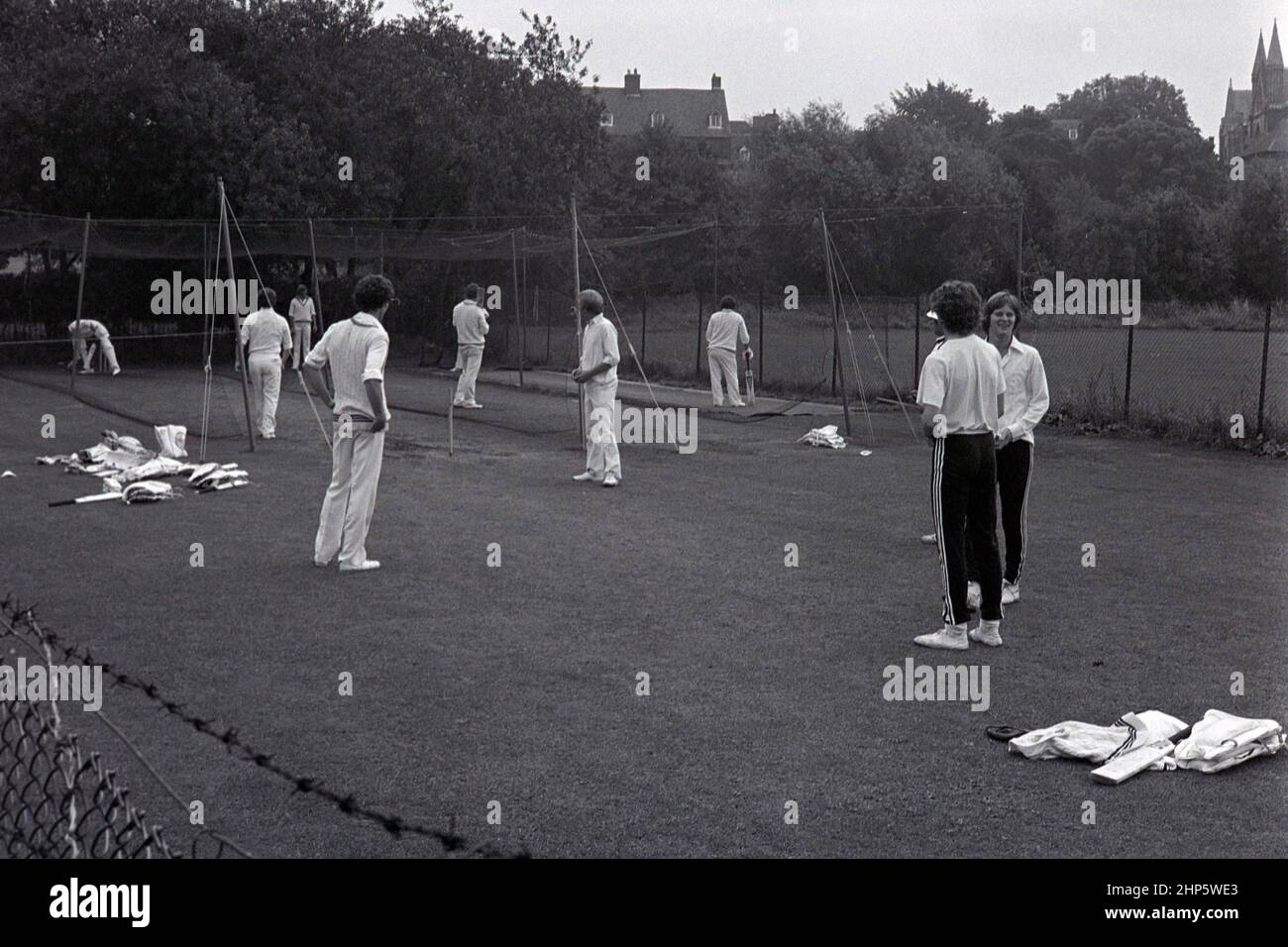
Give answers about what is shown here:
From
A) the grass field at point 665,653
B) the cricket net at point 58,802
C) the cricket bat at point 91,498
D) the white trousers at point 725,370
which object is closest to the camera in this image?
the cricket net at point 58,802

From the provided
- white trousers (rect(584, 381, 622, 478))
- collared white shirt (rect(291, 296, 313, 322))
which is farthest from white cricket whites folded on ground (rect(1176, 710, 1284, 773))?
collared white shirt (rect(291, 296, 313, 322))

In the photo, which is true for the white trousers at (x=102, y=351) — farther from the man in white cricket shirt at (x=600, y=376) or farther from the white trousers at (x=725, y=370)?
the man in white cricket shirt at (x=600, y=376)

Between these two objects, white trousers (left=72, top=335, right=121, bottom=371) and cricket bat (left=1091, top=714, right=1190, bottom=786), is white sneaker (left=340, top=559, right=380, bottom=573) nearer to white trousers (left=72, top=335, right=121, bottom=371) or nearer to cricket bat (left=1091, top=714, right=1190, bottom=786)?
cricket bat (left=1091, top=714, right=1190, bottom=786)

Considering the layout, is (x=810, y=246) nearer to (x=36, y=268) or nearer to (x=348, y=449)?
(x=36, y=268)

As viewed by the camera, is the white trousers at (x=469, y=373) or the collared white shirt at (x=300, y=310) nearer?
the white trousers at (x=469, y=373)

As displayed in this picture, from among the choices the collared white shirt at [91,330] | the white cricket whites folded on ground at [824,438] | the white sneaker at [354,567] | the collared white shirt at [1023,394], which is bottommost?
the white sneaker at [354,567]

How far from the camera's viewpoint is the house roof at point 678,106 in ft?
353

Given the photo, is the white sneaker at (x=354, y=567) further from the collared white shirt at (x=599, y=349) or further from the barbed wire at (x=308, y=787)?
the collared white shirt at (x=599, y=349)

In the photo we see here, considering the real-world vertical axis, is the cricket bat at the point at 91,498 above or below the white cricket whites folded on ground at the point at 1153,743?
above

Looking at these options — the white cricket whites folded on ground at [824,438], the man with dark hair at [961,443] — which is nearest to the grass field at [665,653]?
the man with dark hair at [961,443]

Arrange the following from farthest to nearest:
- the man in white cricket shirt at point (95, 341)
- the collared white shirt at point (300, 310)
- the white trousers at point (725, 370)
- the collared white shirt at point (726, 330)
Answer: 1. the collared white shirt at point (300, 310)
2. the man in white cricket shirt at point (95, 341)
3. the white trousers at point (725, 370)
4. the collared white shirt at point (726, 330)

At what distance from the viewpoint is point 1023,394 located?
8914 mm

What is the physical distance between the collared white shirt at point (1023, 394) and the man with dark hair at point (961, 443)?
0.53 meters

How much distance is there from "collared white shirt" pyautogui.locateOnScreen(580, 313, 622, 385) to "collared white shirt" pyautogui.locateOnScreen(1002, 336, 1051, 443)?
257 inches
